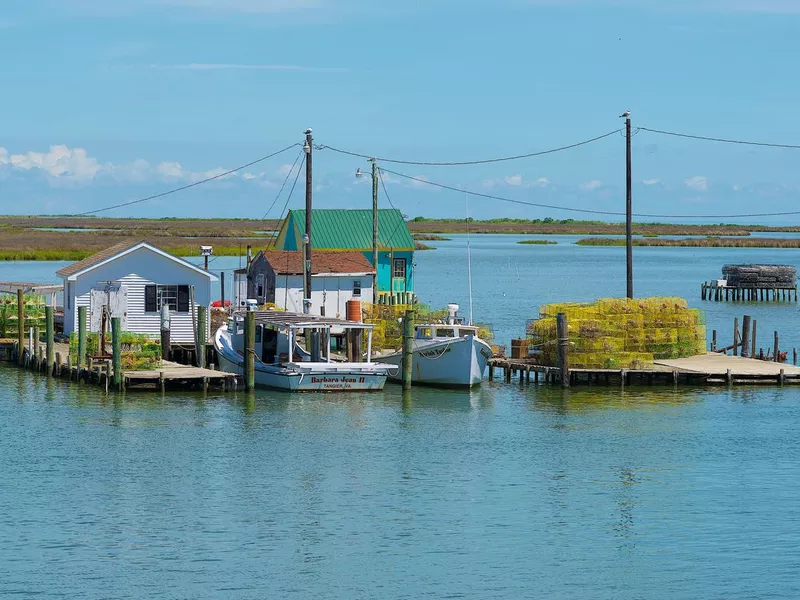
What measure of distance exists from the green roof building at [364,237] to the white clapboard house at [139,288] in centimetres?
1246

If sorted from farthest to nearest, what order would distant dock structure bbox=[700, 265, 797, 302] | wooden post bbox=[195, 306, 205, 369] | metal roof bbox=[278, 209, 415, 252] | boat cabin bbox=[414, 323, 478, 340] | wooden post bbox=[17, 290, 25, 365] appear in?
distant dock structure bbox=[700, 265, 797, 302] < metal roof bbox=[278, 209, 415, 252] < wooden post bbox=[17, 290, 25, 365] < wooden post bbox=[195, 306, 205, 369] < boat cabin bbox=[414, 323, 478, 340]

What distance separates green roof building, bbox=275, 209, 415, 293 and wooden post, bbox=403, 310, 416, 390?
18.0m

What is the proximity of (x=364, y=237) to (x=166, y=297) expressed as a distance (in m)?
14.7

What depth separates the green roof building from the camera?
63.0m

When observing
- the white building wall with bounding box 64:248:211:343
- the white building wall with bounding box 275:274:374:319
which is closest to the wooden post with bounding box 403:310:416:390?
the white building wall with bounding box 64:248:211:343

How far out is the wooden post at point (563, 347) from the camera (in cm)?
4353

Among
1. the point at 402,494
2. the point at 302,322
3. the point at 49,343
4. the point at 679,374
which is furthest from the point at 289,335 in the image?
the point at 402,494

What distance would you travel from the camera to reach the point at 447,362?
45.6m

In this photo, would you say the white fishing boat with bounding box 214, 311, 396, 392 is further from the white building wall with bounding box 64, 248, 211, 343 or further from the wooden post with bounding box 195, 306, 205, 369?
the white building wall with bounding box 64, 248, 211, 343

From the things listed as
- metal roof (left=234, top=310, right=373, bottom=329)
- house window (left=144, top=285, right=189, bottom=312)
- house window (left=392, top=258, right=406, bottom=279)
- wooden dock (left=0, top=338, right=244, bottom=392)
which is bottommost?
wooden dock (left=0, top=338, right=244, bottom=392)

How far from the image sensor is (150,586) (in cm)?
2338

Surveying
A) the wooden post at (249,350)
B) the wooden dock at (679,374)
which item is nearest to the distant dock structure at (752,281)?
the wooden dock at (679,374)

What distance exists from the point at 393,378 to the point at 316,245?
56.4 ft

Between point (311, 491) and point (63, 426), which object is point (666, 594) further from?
point (63, 426)
